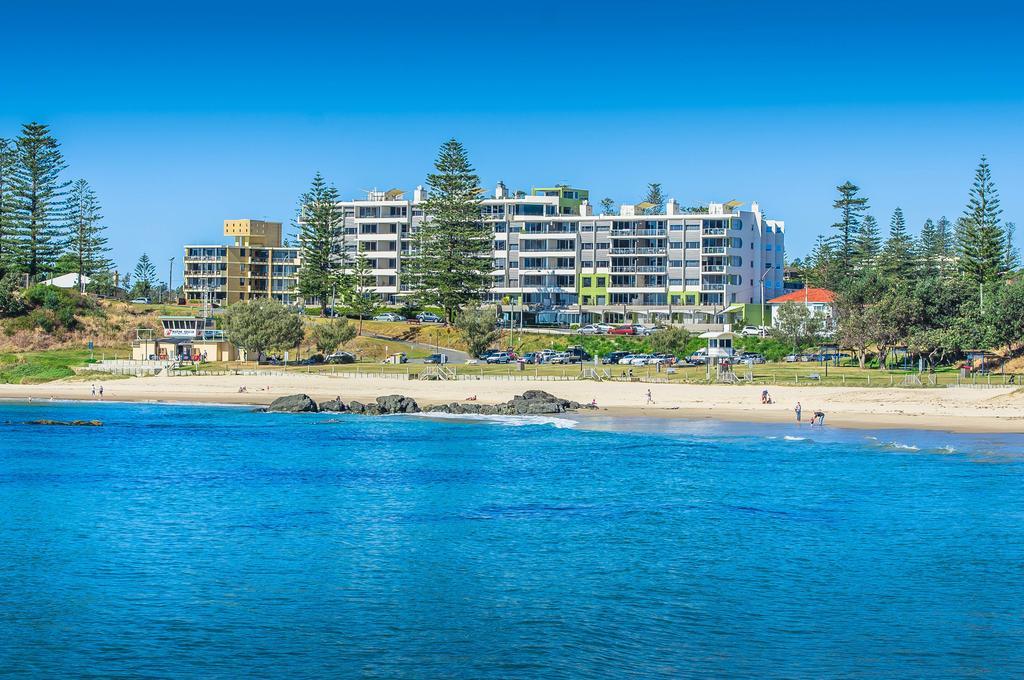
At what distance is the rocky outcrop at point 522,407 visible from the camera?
71.2 m

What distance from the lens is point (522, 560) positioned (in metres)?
32.6

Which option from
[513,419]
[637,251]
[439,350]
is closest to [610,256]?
[637,251]

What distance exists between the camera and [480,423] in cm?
6675

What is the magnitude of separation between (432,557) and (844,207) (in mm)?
115784

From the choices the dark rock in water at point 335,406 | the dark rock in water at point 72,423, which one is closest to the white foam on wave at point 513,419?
the dark rock in water at point 335,406

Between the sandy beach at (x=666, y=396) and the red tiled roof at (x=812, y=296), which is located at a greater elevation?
the red tiled roof at (x=812, y=296)

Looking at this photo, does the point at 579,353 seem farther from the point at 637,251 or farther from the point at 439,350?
the point at 637,251

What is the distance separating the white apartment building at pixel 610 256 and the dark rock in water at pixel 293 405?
61822 mm

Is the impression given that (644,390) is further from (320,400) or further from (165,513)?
(165,513)

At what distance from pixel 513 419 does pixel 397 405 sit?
8667 millimetres

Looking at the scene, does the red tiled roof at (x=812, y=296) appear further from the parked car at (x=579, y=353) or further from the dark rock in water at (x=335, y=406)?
the dark rock in water at (x=335, y=406)

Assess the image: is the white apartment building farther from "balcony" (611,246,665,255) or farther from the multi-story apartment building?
the multi-story apartment building

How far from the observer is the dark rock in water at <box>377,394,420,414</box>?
73438mm

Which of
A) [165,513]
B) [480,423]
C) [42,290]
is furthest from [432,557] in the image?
[42,290]
